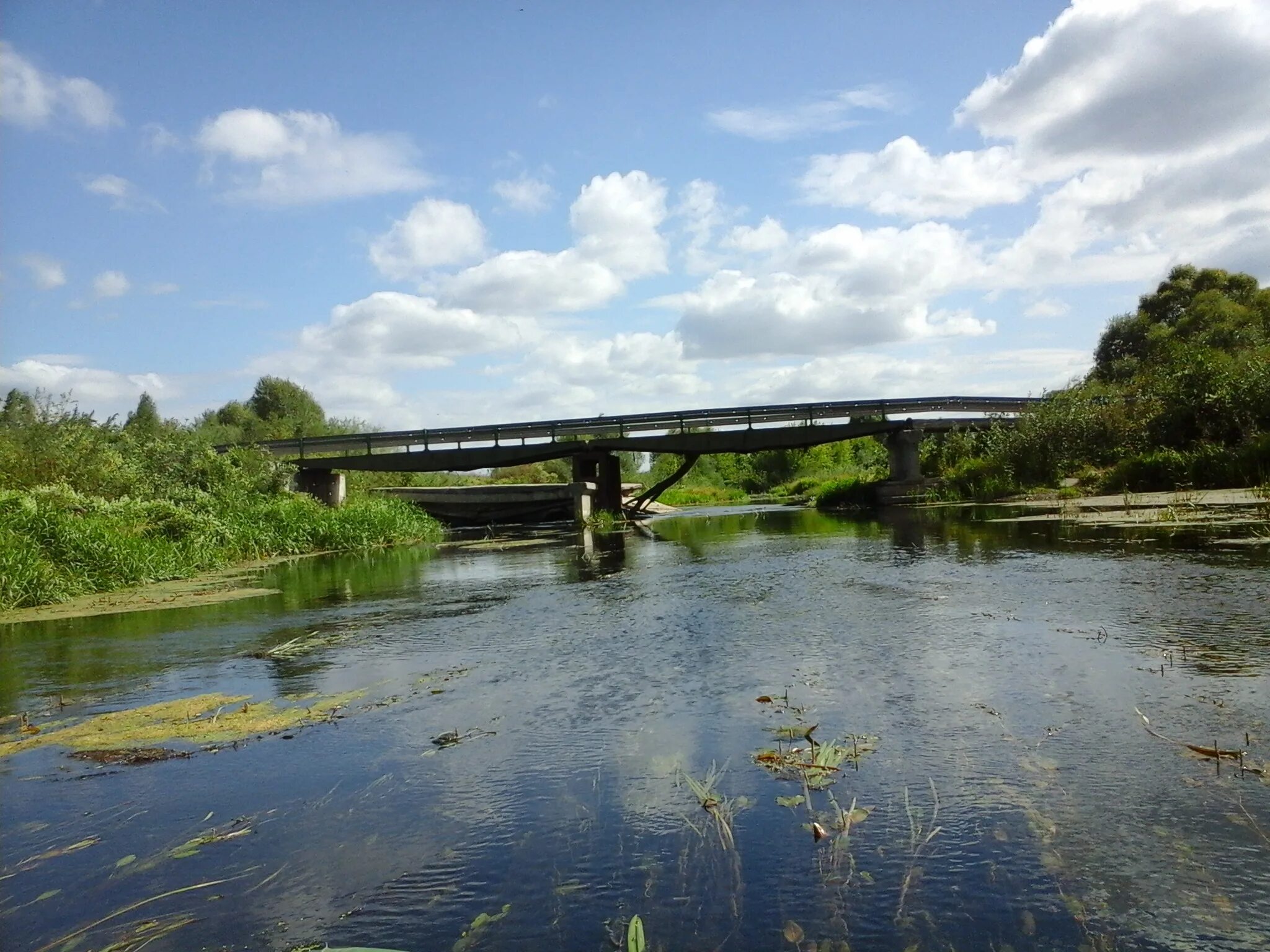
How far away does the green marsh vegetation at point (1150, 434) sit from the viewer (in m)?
27.8

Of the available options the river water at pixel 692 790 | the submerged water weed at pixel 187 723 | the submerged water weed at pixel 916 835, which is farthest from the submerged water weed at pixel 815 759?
the submerged water weed at pixel 187 723

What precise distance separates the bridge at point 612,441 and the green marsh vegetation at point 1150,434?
262 centimetres

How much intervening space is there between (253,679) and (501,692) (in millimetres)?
2992

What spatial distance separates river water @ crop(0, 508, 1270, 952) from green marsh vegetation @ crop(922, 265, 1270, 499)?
18.9 m

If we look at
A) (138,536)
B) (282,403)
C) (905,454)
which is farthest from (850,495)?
(282,403)

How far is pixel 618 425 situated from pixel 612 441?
2.53 feet

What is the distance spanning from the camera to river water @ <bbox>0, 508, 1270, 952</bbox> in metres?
3.90

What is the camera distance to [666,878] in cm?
423

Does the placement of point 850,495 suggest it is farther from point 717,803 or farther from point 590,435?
point 717,803

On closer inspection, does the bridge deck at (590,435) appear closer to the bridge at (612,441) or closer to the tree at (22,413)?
the bridge at (612,441)

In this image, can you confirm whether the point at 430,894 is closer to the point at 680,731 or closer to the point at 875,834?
the point at 875,834

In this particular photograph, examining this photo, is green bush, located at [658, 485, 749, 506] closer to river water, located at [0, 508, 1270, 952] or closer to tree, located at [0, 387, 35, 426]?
tree, located at [0, 387, 35, 426]

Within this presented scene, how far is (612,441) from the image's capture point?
1609 inches

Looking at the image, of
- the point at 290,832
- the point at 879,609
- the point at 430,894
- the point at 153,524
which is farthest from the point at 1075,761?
the point at 153,524
